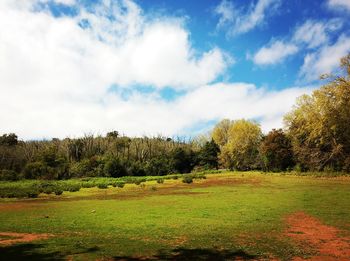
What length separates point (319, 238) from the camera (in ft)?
45.7

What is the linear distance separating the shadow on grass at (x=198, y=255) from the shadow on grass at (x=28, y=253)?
1.96 metres

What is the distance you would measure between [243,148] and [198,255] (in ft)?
238

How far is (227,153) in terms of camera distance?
85.0 metres

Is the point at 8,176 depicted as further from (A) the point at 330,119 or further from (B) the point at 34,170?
(A) the point at 330,119

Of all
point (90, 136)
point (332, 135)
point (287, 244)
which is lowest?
point (287, 244)

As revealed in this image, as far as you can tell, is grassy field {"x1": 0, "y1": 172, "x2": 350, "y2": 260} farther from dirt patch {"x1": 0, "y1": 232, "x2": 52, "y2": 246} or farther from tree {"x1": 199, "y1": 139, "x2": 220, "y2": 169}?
Result: tree {"x1": 199, "y1": 139, "x2": 220, "y2": 169}

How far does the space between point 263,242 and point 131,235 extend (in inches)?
227

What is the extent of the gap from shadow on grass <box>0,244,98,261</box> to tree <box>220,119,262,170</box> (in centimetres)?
7222

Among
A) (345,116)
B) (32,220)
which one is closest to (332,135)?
(345,116)

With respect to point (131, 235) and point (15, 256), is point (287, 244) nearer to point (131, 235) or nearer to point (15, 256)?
point (131, 235)

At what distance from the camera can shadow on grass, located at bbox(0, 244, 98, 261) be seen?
11195mm

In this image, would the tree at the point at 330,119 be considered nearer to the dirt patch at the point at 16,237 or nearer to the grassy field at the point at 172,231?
the grassy field at the point at 172,231

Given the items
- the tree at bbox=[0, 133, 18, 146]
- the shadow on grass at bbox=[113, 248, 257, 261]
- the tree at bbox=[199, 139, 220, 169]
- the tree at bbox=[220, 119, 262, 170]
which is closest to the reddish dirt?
the shadow on grass at bbox=[113, 248, 257, 261]

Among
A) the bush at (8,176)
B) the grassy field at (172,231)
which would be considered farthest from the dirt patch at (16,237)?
the bush at (8,176)
